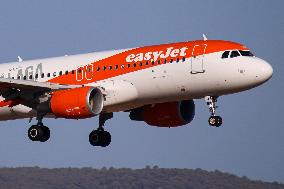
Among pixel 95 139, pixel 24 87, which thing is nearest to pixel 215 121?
pixel 95 139

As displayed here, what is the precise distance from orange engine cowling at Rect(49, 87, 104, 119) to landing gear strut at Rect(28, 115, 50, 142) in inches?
107

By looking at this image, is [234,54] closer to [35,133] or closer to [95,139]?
[95,139]

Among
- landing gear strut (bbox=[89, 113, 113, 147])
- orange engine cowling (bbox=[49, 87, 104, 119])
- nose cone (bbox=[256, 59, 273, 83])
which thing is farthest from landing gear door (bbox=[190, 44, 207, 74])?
landing gear strut (bbox=[89, 113, 113, 147])

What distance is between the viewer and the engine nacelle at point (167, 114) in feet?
209

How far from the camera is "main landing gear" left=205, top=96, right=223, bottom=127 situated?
55.9 metres

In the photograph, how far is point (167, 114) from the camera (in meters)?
63.9

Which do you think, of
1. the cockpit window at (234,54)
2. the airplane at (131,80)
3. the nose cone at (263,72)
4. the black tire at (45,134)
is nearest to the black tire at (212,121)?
the airplane at (131,80)

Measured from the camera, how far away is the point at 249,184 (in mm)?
182250

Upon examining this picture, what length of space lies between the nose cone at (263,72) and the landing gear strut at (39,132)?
13761mm

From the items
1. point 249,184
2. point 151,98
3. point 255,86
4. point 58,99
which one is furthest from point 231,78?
point 249,184

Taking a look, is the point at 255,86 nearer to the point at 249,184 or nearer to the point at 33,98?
the point at 33,98

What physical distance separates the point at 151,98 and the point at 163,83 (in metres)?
1.39

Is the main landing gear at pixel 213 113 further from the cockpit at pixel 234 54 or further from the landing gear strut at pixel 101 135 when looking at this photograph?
the landing gear strut at pixel 101 135

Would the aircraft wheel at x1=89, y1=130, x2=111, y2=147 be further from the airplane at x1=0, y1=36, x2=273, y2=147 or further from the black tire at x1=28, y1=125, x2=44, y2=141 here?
the black tire at x1=28, y1=125, x2=44, y2=141
